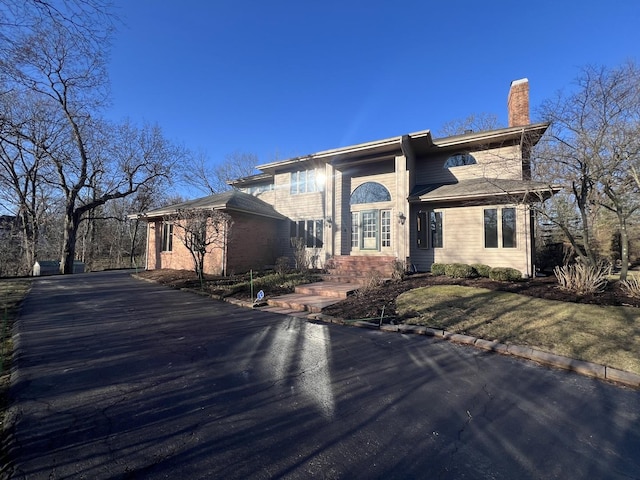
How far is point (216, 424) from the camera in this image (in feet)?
8.63

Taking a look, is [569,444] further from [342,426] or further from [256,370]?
[256,370]

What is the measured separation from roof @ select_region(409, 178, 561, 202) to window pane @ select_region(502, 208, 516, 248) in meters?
0.96

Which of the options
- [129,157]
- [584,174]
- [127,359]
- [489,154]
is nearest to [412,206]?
[489,154]

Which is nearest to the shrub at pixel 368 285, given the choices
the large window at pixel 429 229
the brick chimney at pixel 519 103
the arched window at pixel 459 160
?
the large window at pixel 429 229

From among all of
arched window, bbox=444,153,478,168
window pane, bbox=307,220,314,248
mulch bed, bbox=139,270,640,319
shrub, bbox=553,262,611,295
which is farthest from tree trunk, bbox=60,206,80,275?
shrub, bbox=553,262,611,295

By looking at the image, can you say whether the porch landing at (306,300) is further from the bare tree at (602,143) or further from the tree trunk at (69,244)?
the tree trunk at (69,244)

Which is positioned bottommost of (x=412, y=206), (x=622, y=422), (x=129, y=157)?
(x=622, y=422)

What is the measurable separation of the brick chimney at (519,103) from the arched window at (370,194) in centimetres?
741

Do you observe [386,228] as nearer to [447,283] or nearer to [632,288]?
[447,283]

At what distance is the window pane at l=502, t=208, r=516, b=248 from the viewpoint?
11680 millimetres

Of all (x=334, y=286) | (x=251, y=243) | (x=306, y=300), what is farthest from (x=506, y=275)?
(x=251, y=243)

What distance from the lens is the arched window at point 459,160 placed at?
13.7m

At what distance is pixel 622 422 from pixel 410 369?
6.89ft

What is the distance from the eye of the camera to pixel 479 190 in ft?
38.5
